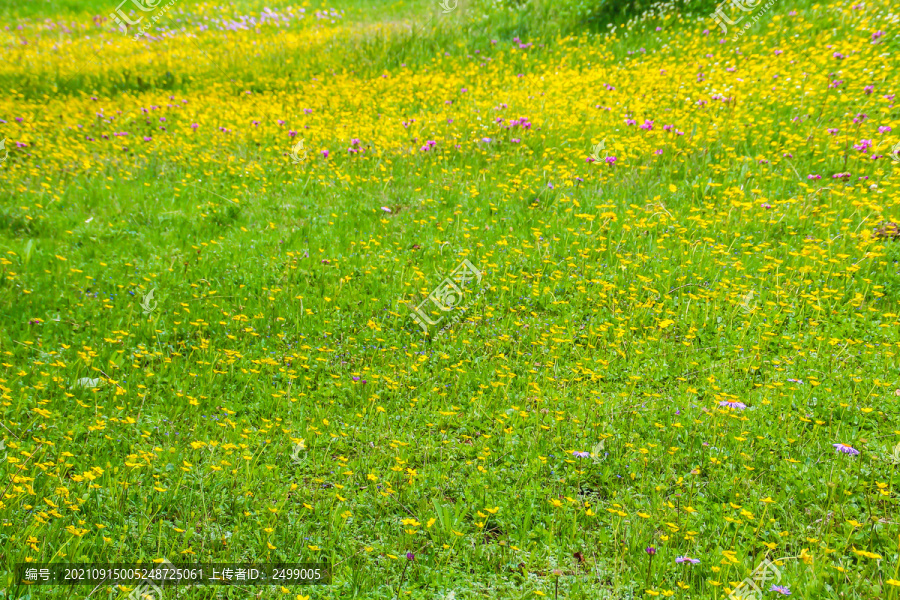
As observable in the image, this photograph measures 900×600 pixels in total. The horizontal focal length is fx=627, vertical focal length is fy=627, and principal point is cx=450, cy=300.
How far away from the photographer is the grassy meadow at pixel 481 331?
11.0 feet

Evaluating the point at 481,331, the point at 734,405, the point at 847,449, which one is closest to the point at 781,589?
the point at 847,449

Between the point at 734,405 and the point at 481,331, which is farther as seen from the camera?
the point at 481,331

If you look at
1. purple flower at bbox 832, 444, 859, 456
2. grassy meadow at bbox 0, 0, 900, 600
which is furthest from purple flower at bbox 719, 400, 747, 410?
purple flower at bbox 832, 444, 859, 456

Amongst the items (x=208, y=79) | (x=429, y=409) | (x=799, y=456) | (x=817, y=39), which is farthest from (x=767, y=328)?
(x=208, y=79)

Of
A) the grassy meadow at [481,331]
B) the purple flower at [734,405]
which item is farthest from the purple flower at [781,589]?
the purple flower at [734,405]

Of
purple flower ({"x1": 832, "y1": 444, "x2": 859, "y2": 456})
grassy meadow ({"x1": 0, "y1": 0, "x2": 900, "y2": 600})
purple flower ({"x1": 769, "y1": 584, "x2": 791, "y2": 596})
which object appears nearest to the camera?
purple flower ({"x1": 769, "y1": 584, "x2": 791, "y2": 596})

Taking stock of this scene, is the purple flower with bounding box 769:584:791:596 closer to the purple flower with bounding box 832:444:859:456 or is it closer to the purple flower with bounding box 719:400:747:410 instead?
the purple flower with bounding box 832:444:859:456

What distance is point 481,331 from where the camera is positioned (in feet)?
17.9

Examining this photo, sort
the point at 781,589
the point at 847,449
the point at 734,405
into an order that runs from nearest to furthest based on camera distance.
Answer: the point at 781,589 < the point at 847,449 < the point at 734,405

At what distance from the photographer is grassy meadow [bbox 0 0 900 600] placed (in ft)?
11.0

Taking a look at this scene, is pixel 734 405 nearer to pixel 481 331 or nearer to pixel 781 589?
pixel 781 589

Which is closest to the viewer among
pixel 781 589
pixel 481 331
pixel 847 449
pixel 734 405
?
pixel 781 589

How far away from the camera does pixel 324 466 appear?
13.0 ft

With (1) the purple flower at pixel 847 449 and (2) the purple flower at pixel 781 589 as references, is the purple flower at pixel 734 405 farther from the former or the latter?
(2) the purple flower at pixel 781 589
